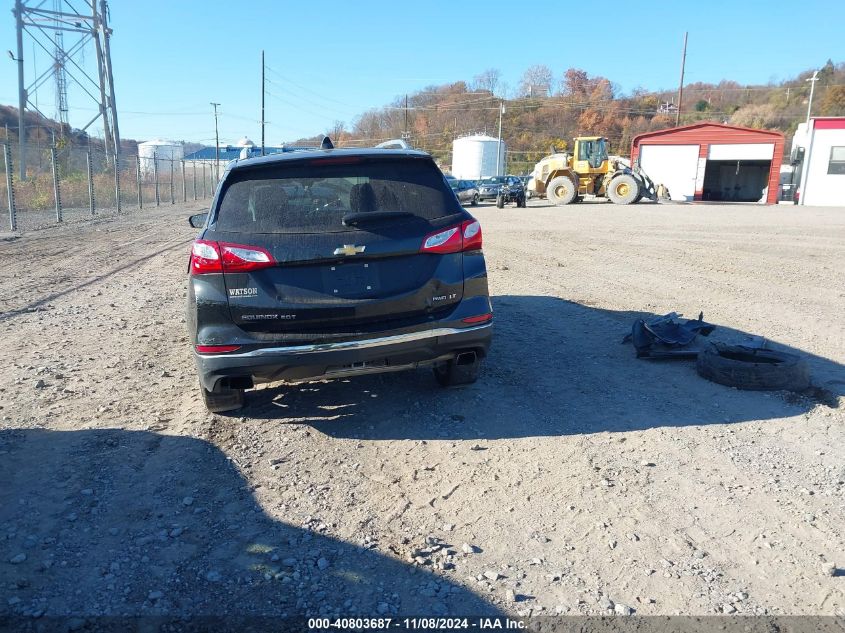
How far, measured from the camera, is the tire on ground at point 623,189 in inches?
1252

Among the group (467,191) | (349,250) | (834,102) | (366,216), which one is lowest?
(349,250)

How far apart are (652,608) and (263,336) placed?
2.59 m

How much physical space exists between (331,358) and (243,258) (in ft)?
2.70

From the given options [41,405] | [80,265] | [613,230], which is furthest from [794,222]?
[41,405]

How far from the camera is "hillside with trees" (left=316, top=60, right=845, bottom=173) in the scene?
82.8m

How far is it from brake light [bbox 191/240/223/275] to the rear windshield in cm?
15

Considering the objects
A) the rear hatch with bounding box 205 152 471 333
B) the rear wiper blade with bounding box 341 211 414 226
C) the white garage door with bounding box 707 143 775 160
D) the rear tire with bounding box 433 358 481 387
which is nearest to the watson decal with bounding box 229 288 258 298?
the rear hatch with bounding box 205 152 471 333

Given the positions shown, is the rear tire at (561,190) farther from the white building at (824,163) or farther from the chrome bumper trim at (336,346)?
the chrome bumper trim at (336,346)

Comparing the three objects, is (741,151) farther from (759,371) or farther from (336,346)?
(336,346)

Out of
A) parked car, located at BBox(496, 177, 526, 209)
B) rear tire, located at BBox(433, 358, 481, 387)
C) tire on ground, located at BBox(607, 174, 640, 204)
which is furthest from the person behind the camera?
tire on ground, located at BBox(607, 174, 640, 204)

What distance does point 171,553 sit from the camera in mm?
2969

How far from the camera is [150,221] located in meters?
22.7

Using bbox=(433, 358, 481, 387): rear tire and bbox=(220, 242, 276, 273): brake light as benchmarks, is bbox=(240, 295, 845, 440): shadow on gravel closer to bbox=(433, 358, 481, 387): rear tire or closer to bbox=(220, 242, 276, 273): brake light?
bbox=(433, 358, 481, 387): rear tire

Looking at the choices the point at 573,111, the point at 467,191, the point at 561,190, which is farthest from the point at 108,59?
the point at 573,111
